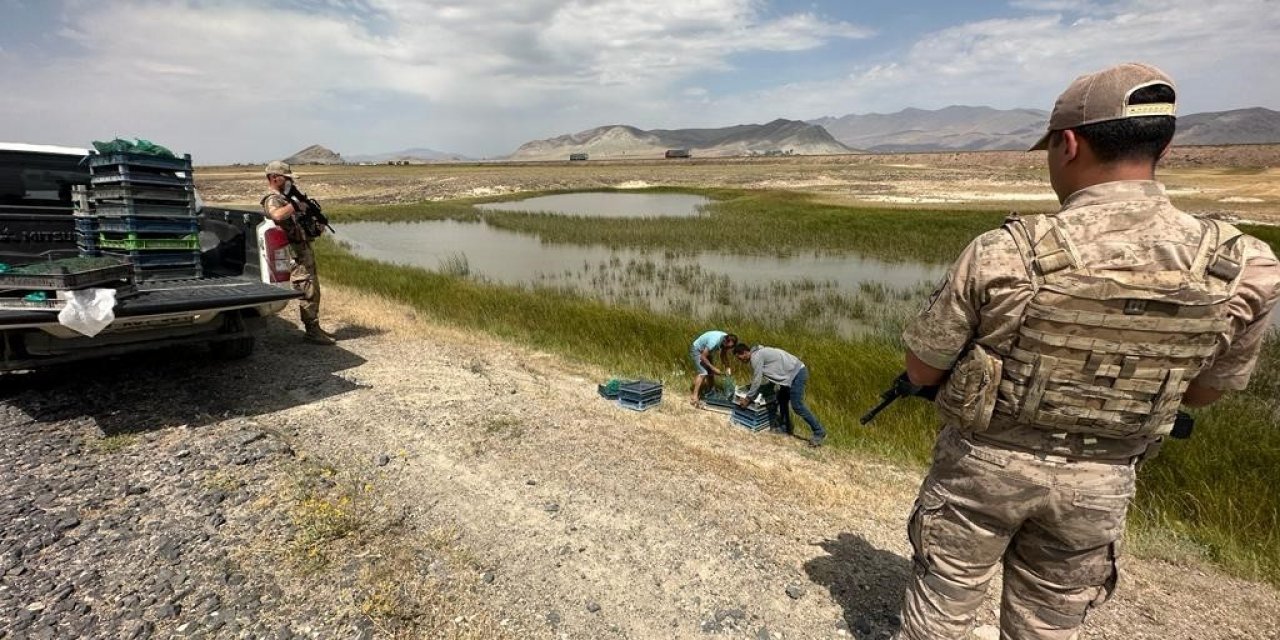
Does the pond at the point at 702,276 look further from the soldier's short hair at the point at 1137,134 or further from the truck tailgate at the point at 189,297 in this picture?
the soldier's short hair at the point at 1137,134

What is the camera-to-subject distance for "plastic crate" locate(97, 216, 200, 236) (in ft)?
17.4

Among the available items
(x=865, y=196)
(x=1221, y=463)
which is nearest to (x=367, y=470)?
(x=1221, y=463)

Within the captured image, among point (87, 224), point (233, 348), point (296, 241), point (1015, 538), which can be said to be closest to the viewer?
point (1015, 538)

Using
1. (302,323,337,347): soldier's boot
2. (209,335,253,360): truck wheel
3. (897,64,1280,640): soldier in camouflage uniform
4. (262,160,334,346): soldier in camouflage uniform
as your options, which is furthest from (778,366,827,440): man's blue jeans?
Result: (209,335,253,360): truck wheel

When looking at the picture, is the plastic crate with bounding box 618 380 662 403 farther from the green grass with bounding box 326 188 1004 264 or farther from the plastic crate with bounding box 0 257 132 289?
the green grass with bounding box 326 188 1004 264

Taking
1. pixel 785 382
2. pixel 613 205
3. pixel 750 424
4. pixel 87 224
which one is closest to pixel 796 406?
pixel 785 382

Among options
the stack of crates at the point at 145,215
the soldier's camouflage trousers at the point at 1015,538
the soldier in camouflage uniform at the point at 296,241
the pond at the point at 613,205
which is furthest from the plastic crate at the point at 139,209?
the pond at the point at 613,205

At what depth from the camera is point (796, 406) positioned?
18.9 ft

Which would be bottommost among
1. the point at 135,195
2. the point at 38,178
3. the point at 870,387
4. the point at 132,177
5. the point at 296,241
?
the point at 870,387

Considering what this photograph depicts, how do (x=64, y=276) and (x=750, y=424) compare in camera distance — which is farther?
(x=750, y=424)

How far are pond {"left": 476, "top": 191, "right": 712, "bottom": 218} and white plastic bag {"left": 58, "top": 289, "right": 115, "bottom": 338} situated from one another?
86.0 ft

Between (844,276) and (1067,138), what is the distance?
1470 centimetres

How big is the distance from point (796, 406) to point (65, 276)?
571 centimetres

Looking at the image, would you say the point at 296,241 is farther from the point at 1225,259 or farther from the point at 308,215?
the point at 1225,259
